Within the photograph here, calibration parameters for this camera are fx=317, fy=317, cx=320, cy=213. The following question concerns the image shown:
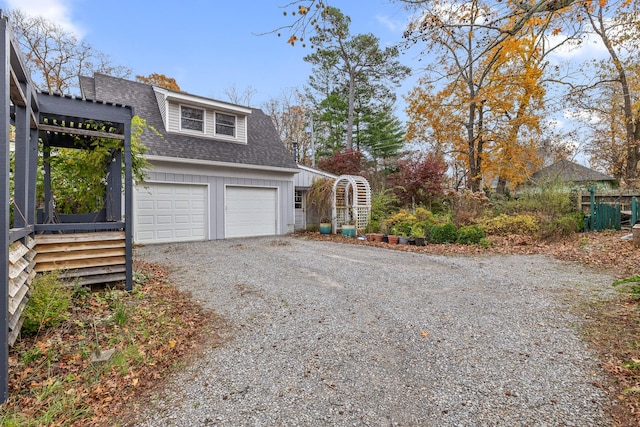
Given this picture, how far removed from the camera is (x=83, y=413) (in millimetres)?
2018

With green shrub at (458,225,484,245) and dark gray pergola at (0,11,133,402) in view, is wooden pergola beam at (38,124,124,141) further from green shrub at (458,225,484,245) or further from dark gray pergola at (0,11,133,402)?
green shrub at (458,225,484,245)

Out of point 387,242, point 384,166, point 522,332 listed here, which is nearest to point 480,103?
point 384,166

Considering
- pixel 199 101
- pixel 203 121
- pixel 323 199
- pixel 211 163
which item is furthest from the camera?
pixel 323 199

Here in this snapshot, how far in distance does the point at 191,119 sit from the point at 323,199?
5.34 m

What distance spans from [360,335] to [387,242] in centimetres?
665

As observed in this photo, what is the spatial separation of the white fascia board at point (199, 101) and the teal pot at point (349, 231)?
5.41m

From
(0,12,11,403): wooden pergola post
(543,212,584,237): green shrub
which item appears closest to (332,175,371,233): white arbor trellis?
(543,212,584,237): green shrub

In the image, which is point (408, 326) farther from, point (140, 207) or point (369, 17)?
point (140, 207)

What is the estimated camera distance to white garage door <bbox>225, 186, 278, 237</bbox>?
10508 millimetres

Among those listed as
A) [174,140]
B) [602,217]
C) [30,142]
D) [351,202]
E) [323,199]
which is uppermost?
[174,140]

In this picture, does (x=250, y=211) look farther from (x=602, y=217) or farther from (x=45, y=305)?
(x=602, y=217)

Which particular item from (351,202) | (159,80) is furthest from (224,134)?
(159,80)

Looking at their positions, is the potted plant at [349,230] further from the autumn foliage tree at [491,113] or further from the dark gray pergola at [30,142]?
the dark gray pergola at [30,142]

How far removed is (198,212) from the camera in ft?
32.2
